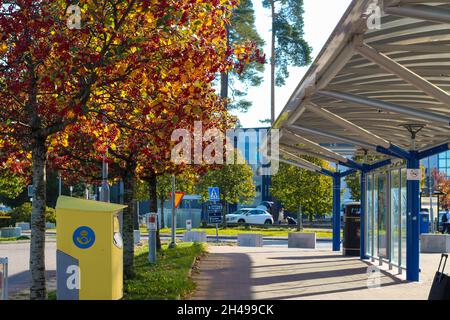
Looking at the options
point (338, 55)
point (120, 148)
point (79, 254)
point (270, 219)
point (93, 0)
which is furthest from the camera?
point (270, 219)

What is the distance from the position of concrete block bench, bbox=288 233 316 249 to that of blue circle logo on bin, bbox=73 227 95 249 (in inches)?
886

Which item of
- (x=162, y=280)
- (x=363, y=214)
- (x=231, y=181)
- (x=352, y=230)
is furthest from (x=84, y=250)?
(x=231, y=181)

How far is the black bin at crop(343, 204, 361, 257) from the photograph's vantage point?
25.8 metres

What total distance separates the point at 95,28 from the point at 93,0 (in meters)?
0.36

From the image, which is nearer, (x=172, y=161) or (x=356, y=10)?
(x=356, y=10)

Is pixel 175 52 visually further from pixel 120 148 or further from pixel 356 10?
pixel 120 148

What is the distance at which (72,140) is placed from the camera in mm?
14484

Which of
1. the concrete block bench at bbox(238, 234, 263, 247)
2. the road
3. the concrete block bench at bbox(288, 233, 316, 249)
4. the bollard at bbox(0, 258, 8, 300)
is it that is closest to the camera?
the bollard at bbox(0, 258, 8, 300)

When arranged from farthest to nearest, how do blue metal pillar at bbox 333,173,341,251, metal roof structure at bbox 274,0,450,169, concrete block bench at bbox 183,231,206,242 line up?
concrete block bench at bbox 183,231,206,242
blue metal pillar at bbox 333,173,341,251
metal roof structure at bbox 274,0,450,169

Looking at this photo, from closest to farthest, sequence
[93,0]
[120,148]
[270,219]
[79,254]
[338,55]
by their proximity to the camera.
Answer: [79,254] → [93,0] → [338,55] → [120,148] → [270,219]

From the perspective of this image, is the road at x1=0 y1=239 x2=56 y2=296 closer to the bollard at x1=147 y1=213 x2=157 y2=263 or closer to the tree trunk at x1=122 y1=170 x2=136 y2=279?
the tree trunk at x1=122 y1=170 x2=136 y2=279

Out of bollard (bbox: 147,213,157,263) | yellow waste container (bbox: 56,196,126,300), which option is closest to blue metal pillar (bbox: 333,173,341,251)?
bollard (bbox: 147,213,157,263)

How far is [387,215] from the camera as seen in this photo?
818 inches

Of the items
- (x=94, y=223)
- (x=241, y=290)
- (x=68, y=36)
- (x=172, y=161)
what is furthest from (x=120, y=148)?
(x=94, y=223)
